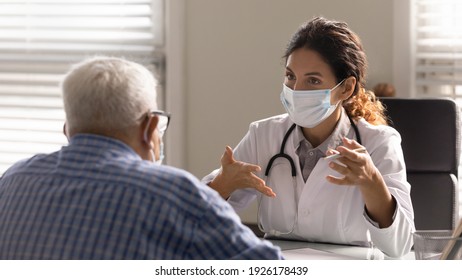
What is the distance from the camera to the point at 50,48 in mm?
4363

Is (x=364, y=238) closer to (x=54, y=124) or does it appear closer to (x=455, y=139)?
(x=455, y=139)

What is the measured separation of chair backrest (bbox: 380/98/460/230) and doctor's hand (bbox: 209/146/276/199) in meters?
0.60

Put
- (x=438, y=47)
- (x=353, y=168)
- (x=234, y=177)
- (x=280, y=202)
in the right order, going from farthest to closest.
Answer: (x=438, y=47) → (x=280, y=202) → (x=234, y=177) → (x=353, y=168)

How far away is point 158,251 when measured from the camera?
4.92 ft

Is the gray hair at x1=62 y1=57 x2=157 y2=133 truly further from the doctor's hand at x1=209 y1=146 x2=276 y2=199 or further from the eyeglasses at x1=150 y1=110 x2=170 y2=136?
the doctor's hand at x1=209 y1=146 x2=276 y2=199

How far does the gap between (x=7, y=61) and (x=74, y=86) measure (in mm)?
2985

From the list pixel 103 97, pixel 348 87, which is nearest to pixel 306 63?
pixel 348 87

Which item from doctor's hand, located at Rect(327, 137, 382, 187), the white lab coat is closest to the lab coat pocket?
the white lab coat

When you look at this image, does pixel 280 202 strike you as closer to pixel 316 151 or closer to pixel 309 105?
pixel 316 151

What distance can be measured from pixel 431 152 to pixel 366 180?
0.62 meters

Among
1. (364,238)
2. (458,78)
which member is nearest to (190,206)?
(364,238)

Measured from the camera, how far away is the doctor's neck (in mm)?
2633

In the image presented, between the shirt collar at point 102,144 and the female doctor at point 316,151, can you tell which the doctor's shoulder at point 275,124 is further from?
the shirt collar at point 102,144

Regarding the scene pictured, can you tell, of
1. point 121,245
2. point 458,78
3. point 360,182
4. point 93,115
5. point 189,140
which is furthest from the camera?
point 189,140
